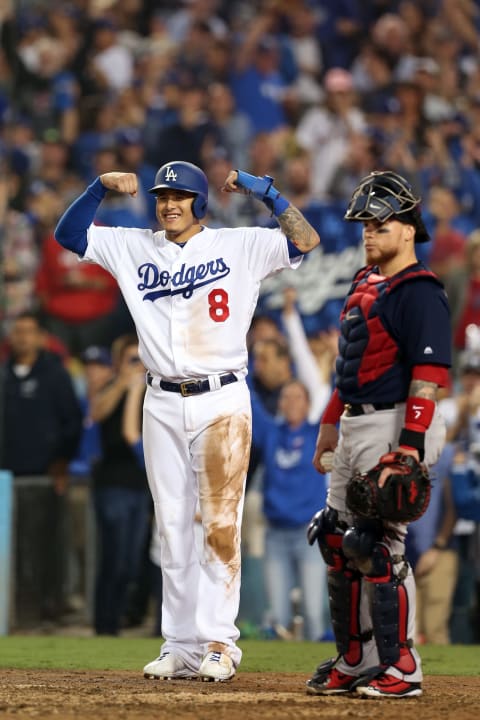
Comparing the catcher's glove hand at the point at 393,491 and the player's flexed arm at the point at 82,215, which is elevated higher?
the player's flexed arm at the point at 82,215

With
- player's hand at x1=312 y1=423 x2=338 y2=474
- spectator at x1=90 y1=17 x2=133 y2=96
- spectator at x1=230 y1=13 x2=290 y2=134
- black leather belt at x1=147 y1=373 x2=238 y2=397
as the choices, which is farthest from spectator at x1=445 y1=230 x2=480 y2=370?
player's hand at x1=312 y1=423 x2=338 y2=474

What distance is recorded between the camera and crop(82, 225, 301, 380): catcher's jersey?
A: 5336 millimetres

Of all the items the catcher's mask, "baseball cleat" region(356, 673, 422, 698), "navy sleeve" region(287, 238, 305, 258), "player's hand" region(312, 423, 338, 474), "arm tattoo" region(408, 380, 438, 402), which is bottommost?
"baseball cleat" region(356, 673, 422, 698)

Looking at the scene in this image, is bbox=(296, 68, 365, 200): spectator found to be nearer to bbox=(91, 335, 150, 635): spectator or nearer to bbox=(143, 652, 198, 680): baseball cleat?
bbox=(91, 335, 150, 635): spectator

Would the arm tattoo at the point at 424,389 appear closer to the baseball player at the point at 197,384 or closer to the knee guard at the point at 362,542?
the knee guard at the point at 362,542

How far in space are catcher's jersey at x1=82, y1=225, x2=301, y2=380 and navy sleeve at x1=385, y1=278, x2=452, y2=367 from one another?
0.89m

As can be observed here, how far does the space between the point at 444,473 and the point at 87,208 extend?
429cm

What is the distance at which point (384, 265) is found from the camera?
490 centimetres

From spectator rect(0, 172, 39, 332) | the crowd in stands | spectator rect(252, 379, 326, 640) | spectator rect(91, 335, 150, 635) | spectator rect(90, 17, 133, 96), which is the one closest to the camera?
spectator rect(252, 379, 326, 640)

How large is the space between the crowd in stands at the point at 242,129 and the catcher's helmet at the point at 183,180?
189 inches

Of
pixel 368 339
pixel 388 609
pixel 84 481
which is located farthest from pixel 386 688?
pixel 84 481

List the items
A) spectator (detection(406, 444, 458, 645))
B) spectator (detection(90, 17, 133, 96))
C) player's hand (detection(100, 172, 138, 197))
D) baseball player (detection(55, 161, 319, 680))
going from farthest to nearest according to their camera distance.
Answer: spectator (detection(90, 17, 133, 96))
spectator (detection(406, 444, 458, 645))
player's hand (detection(100, 172, 138, 197))
baseball player (detection(55, 161, 319, 680))

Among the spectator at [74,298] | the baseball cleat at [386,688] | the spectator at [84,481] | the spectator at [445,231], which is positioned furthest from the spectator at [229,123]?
the baseball cleat at [386,688]

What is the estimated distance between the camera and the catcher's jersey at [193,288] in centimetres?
534
